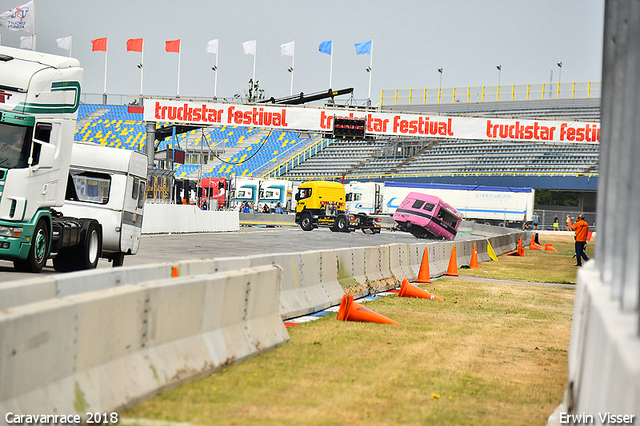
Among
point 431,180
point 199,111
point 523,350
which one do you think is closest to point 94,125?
point 431,180

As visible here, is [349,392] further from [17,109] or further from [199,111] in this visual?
[199,111]

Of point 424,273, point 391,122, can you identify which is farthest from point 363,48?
point 424,273

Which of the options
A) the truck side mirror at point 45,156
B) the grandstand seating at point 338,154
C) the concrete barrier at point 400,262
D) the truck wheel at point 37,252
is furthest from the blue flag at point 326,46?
the truck wheel at point 37,252

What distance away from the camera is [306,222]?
47.8 metres

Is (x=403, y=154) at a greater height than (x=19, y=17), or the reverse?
(x=19, y=17)

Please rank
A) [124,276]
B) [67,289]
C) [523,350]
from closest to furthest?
[67,289], [124,276], [523,350]

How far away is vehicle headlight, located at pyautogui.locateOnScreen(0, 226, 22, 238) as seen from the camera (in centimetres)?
1310

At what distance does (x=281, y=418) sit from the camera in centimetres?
556

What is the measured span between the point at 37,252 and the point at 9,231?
28.4 inches

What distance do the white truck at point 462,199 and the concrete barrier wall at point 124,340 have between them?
2119 inches

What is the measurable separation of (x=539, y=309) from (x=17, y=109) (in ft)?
31.6

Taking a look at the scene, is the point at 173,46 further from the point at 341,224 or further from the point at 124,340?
the point at 124,340

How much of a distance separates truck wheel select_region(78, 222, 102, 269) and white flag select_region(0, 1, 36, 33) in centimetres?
2655

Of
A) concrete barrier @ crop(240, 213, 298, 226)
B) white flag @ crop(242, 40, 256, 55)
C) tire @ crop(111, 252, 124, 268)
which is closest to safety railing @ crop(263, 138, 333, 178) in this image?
white flag @ crop(242, 40, 256, 55)
